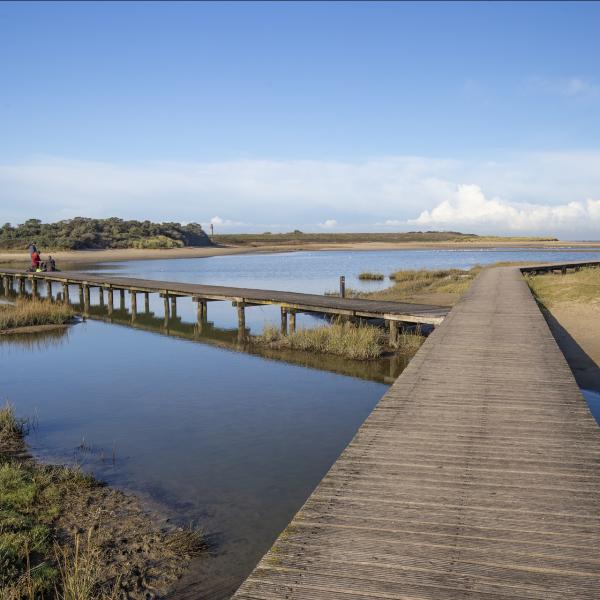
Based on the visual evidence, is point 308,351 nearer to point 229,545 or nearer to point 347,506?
point 229,545

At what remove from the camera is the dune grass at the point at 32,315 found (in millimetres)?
19062

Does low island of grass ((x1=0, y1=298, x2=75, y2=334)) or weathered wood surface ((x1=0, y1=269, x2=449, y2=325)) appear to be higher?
weathered wood surface ((x1=0, y1=269, x2=449, y2=325))

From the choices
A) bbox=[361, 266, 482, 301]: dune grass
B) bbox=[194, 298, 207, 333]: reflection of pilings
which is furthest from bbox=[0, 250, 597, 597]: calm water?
bbox=[361, 266, 482, 301]: dune grass

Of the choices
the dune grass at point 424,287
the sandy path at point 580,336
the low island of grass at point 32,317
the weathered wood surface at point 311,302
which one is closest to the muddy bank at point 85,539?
the sandy path at point 580,336

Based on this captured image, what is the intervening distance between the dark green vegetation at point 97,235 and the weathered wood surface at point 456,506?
6311 cm

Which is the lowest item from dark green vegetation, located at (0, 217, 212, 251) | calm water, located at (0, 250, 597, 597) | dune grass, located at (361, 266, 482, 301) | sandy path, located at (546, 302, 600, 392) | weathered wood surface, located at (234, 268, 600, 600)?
calm water, located at (0, 250, 597, 597)

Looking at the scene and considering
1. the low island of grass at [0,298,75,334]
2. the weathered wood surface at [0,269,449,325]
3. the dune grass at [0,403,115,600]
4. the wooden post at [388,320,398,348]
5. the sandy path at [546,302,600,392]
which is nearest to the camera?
the dune grass at [0,403,115,600]

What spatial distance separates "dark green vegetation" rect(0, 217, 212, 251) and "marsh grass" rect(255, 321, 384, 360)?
5362 cm

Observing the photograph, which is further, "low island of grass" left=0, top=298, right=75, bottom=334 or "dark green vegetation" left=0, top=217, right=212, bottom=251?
"dark green vegetation" left=0, top=217, right=212, bottom=251

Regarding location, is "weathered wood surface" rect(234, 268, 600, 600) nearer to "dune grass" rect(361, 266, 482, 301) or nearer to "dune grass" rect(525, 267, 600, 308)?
"dune grass" rect(525, 267, 600, 308)

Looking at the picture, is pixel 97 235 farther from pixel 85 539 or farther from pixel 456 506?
pixel 456 506

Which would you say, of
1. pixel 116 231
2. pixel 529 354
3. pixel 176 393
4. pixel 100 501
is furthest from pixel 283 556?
pixel 116 231

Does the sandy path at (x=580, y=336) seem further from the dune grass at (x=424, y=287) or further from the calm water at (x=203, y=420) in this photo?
the dune grass at (x=424, y=287)

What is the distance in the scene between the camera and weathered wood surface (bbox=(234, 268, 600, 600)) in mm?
3178
